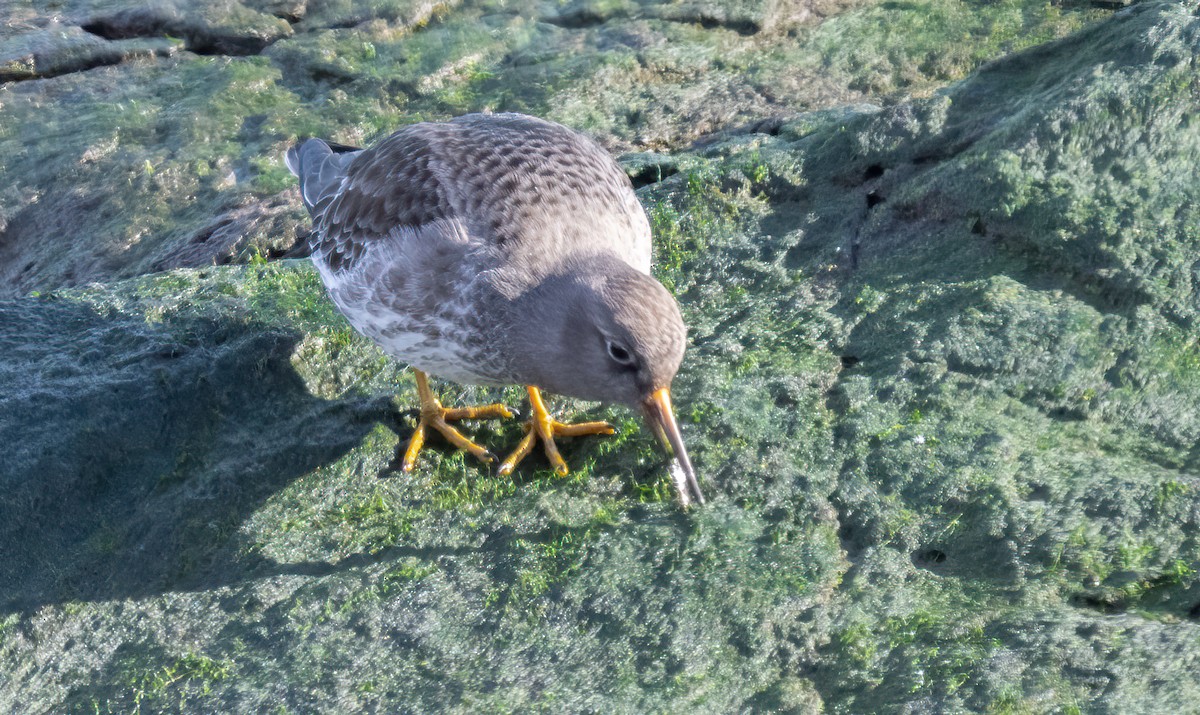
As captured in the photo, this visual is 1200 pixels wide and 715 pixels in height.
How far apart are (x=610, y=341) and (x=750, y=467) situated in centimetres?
91

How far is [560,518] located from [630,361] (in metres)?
0.84

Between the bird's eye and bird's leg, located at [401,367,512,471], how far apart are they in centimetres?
120

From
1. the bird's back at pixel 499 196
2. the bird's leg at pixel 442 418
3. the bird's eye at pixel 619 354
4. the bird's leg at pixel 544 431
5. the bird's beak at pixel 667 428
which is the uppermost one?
the bird's back at pixel 499 196

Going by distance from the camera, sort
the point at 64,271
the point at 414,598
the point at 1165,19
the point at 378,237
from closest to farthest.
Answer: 1. the point at 414,598
2. the point at 378,237
3. the point at 1165,19
4. the point at 64,271

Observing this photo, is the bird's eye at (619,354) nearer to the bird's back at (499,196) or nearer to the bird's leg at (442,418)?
the bird's back at (499,196)

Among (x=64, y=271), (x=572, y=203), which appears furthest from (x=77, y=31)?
(x=572, y=203)

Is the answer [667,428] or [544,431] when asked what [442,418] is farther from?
[667,428]

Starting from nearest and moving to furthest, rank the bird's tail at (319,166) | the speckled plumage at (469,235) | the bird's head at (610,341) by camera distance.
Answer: the bird's head at (610,341), the speckled plumage at (469,235), the bird's tail at (319,166)

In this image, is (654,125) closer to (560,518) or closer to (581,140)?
(581,140)

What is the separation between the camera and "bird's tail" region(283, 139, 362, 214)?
6168 mm

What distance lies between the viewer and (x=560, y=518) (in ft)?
14.9

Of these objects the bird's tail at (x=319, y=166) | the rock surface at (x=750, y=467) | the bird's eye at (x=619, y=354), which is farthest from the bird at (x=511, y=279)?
the bird's tail at (x=319, y=166)

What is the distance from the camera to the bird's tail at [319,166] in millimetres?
6168

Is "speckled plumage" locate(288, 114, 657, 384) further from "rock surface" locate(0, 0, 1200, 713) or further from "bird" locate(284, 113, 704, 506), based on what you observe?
"rock surface" locate(0, 0, 1200, 713)
